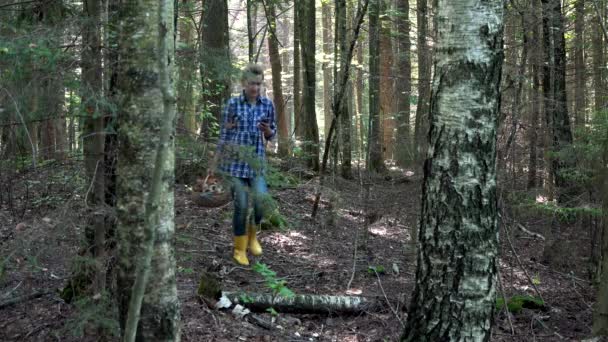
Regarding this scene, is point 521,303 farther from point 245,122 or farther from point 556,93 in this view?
point 556,93

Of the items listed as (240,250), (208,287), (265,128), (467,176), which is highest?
(265,128)

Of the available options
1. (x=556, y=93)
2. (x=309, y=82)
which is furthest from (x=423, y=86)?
(x=309, y=82)

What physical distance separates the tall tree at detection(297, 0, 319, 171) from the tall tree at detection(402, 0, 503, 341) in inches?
362

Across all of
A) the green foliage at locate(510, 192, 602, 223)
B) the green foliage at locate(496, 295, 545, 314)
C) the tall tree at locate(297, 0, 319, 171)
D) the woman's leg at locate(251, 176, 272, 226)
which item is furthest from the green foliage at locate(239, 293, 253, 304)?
the tall tree at locate(297, 0, 319, 171)

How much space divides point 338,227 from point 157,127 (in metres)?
6.55

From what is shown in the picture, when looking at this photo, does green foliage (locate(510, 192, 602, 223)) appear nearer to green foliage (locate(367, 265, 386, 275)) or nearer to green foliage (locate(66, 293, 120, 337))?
green foliage (locate(367, 265, 386, 275))

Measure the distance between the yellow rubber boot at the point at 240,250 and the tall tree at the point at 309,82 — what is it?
262 inches

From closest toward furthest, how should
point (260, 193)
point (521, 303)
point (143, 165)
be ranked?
point (143, 165)
point (260, 193)
point (521, 303)

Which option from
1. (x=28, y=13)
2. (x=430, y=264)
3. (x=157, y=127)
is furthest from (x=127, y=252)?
(x=28, y=13)

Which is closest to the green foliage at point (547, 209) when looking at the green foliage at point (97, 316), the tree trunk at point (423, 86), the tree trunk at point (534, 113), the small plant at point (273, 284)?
the tree trunk at point (534, 113)

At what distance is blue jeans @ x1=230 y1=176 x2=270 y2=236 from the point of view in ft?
16.9

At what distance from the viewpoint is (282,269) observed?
6.75 metres

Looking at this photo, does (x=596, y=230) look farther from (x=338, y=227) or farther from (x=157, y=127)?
(x=157, y=127)

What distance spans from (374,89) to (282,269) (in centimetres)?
509
